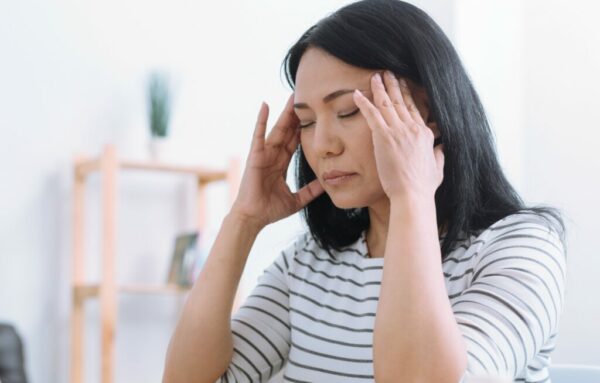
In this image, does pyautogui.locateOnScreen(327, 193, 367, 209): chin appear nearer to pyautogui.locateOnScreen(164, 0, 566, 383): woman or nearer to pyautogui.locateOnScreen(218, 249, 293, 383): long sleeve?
pyautogui.locateOnScreen(164, 0, 566, 383): woman

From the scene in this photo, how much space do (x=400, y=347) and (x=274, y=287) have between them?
484 millimetres

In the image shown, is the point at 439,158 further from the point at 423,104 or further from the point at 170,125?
the point at 170,125

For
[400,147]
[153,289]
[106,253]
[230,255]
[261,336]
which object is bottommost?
[153,289]

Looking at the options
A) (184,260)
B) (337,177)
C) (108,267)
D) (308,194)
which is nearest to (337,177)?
(337,177)

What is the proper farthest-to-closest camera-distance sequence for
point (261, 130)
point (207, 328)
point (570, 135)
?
point (570, 135)
point (261, 130)
point (207, 328)

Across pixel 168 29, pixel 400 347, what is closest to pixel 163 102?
pixel 168 29

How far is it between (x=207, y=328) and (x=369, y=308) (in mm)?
249

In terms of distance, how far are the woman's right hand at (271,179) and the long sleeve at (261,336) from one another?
119 millimetres

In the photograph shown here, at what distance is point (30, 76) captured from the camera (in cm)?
320

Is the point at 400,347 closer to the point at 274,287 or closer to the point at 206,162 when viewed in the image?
the point at 274,287

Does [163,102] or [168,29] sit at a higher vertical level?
[168,29]

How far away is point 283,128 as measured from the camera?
1525 mm

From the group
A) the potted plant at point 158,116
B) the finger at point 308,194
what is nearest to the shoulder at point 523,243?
the finger at point 308,194

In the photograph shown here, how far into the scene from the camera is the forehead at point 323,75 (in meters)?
1.28
